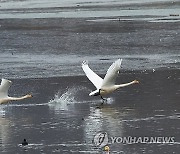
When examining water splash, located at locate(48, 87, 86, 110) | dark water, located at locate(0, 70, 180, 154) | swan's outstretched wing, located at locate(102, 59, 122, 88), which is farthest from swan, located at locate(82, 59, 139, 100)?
water splash, located at locate(48, 87, 86, 110)

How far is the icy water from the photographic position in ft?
66.4

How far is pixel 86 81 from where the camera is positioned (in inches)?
1197

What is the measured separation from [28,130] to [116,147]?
354cm

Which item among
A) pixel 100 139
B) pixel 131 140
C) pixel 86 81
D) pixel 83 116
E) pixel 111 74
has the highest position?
pixel 86 81

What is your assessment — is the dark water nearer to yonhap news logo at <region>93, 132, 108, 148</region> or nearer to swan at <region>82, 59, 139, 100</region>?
yonhap news logo at <region>93, 132, 108, 148</region>

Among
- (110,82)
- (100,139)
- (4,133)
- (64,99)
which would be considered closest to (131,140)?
(100,139)

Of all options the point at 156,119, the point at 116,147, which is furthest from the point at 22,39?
the point at 116,147

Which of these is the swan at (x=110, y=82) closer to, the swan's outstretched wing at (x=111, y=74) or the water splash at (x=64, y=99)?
the swan's outstretched wing at (x=111, y=74)

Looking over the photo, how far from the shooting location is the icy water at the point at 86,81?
20234 mm

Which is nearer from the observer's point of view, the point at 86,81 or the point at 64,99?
the point at 64,99

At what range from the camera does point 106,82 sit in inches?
1005

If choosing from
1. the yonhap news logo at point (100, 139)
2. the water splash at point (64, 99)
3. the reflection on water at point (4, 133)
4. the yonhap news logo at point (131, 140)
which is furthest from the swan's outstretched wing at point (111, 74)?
the yonhap news logo at point (131, 140)

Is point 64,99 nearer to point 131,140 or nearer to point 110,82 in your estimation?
point 110,82

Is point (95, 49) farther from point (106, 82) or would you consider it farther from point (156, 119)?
point (156, 119)
